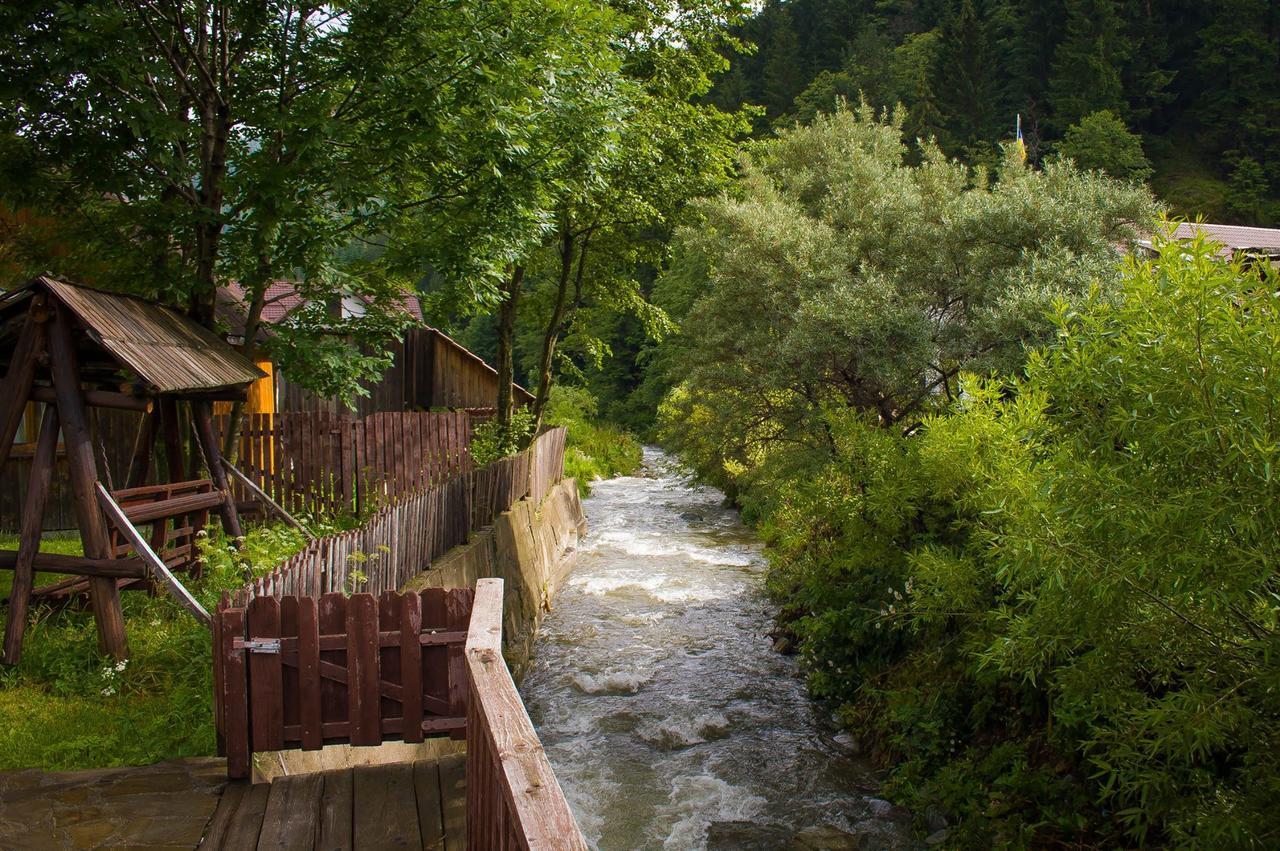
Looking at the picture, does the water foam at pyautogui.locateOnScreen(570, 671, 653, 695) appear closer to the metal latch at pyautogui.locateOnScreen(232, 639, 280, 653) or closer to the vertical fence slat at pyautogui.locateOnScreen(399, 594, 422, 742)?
the vertical fence slat at pyautogui.locateOnScreen(399, 594, 422, 742)

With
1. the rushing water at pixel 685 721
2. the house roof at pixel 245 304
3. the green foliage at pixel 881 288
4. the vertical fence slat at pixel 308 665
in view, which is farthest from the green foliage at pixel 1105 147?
the vertical fence slat at pixel 308 665

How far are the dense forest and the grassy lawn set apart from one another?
41318 mm

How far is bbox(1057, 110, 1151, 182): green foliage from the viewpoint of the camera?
41812 mm

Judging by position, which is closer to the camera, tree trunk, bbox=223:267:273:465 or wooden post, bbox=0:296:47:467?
wooden post, bbox=0:296:47:467

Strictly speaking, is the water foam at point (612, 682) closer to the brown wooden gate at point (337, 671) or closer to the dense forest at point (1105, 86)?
the brown wooden gate at point (337, 671)

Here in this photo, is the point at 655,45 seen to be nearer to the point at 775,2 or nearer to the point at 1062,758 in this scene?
the point at 1062,758

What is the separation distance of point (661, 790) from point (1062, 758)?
3.63 meters

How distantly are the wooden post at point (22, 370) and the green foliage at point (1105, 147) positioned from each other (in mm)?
43384

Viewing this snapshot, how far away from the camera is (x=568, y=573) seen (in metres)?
17.0

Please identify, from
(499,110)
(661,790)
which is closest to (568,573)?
(661,790)

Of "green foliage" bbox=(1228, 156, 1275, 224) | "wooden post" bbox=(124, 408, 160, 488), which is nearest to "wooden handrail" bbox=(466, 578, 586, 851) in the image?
"wooden post" bbox=(124, 408, 160, 488)

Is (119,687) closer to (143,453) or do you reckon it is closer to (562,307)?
(143,453)

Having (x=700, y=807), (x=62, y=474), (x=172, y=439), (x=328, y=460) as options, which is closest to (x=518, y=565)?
(x=328, y=460)

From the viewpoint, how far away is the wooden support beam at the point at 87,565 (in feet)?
23.5
